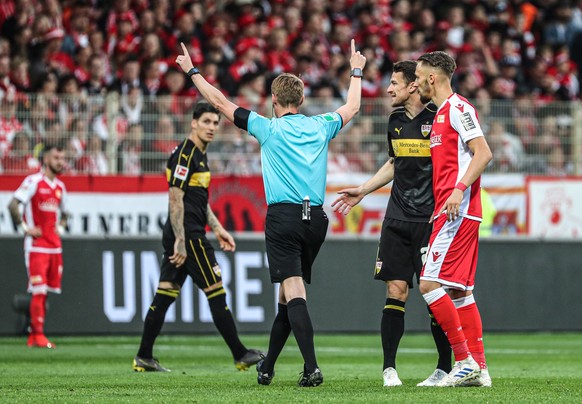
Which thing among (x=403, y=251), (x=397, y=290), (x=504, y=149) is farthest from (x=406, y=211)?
(x=504, y=149)

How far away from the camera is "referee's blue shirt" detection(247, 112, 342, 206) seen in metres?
8.25

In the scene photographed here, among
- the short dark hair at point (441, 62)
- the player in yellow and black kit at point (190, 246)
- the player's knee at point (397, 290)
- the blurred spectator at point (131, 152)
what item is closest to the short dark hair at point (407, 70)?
the short dark hair at point (441, 62)

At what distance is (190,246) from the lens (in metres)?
10.8

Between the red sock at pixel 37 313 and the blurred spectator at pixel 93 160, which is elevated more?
the blurred spectator at pixel 93 160

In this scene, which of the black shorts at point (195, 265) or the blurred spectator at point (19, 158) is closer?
the black shorts at point (195, 265)

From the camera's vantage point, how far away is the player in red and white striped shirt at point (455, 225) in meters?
8.03

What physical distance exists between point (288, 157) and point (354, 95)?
79cm

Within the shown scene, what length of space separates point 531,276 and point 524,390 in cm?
914

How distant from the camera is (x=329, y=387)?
819 centimetres

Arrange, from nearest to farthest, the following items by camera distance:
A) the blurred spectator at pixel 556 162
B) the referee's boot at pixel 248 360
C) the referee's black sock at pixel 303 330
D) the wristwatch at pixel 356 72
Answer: the referee's black sock at pixel 303 330 < the wristwatch at pixel 356 72 < the referee's boot at pixel 248 360 < the blurred spectator at pixel 556 162

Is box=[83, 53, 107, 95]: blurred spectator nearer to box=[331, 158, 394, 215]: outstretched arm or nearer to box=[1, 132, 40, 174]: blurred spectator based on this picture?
box=[1, 132, 40, 174]: blurred spectator

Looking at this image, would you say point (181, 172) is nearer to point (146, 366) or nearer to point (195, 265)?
point (195, 265)

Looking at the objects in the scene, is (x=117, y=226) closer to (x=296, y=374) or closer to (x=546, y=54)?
(x=296, y=374)

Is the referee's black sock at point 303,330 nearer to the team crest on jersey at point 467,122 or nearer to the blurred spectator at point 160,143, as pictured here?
the team crest on jersey at point 467,122
